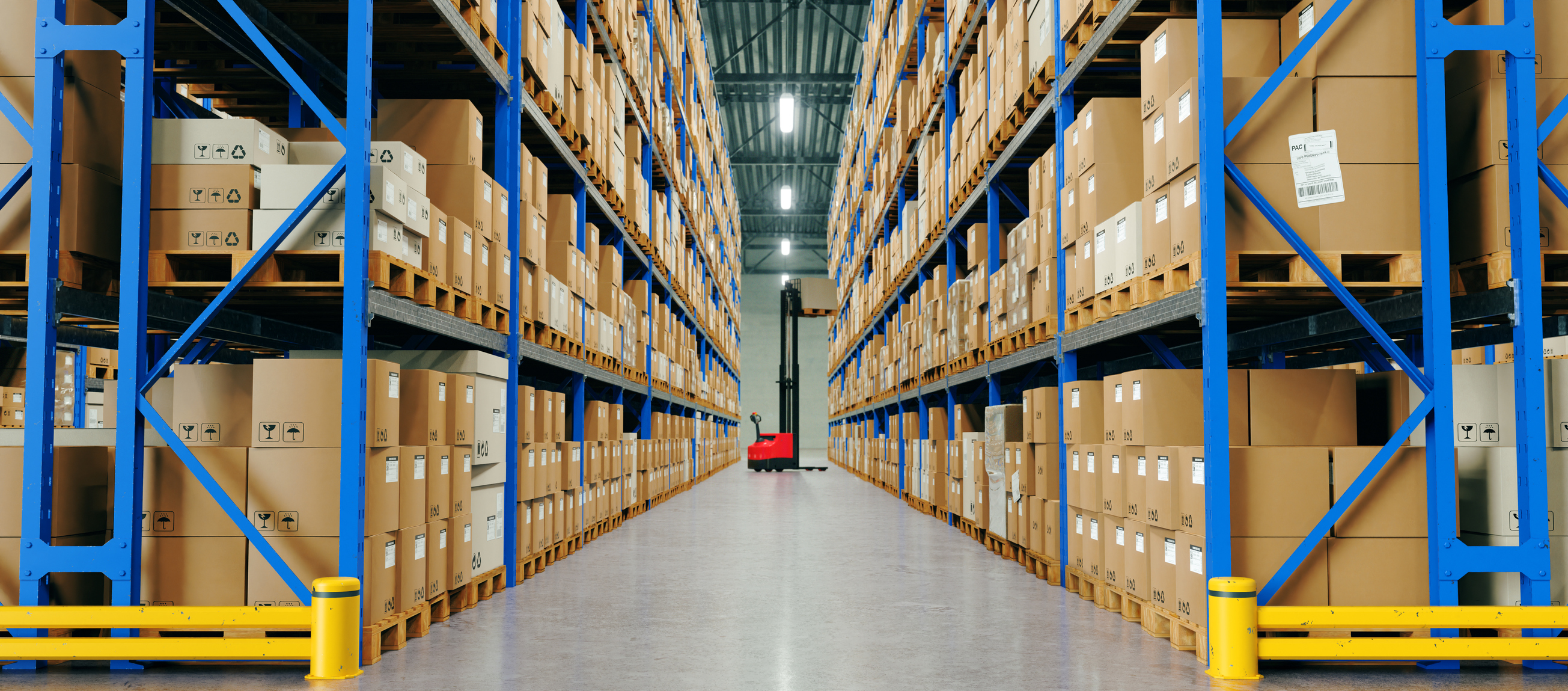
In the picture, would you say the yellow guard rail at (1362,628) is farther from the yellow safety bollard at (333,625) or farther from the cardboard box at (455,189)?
the cardboard box at (455,189)

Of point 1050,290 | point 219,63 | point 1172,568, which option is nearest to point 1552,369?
point 1172,568

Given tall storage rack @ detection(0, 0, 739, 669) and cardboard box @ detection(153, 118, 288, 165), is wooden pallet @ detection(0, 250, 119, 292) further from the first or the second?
cardboard box @ detection(153, 118, 288, 165)

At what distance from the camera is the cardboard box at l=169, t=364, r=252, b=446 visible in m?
3.64

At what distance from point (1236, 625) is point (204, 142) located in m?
4.10

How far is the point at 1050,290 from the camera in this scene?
5.71m

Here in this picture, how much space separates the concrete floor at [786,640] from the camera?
130 inches

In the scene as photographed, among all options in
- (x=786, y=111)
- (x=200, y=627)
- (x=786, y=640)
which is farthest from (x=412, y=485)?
(x=786, y=111)

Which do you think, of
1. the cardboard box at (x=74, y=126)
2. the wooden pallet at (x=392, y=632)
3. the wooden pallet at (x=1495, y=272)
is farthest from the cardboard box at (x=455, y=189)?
the wooden pallet at (x=1495, y=272)

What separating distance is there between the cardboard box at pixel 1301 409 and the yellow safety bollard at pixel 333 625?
333cm

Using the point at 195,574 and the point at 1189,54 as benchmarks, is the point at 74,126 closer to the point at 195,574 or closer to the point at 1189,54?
the point at 195,574

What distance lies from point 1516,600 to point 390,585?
4176 millimetres

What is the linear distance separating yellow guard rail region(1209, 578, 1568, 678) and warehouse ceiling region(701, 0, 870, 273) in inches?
595

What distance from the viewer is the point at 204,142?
145 inches

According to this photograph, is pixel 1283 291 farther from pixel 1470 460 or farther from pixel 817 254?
pixel 817 254
